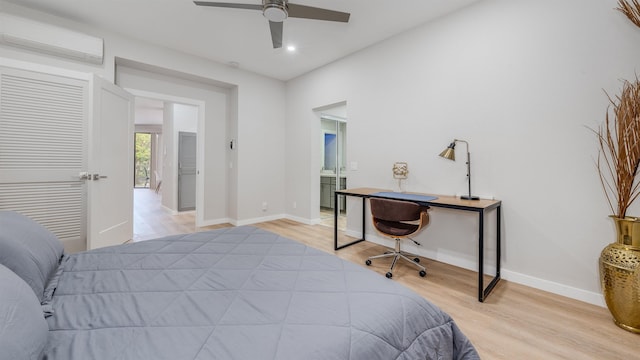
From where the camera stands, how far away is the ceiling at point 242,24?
9.12 feet

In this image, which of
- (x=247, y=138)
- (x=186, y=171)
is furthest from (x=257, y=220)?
(x=186, y=171)

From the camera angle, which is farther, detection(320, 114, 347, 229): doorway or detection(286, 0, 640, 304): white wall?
detection(320, 114, 347, 229): doorway

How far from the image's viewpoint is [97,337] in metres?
0.81

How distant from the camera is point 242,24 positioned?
3.14 metres

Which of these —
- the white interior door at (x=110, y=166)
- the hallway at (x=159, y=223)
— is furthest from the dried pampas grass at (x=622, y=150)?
the hallway at (x=159, y=223)

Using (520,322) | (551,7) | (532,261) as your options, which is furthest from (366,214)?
(551,7)

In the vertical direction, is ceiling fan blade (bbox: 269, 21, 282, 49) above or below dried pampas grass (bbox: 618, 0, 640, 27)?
above

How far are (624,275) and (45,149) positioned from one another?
510 cm

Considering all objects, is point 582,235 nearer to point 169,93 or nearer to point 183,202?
point 169,93

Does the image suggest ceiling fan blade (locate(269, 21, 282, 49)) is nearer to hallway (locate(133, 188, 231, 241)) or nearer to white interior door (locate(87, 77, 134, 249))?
white interior door (locate(87, 77, 134, 249))

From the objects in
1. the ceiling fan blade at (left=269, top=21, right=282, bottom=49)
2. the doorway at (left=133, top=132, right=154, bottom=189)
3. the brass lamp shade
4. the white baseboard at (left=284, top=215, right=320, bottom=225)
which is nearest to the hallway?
the white baseboard at (left=284, top=215, right=320, bottom=225)

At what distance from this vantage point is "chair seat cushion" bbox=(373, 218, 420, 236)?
8.69ft

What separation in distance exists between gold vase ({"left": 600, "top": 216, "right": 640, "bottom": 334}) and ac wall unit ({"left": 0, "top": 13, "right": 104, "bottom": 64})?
5.27 metres

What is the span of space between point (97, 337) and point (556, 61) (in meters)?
3.44
